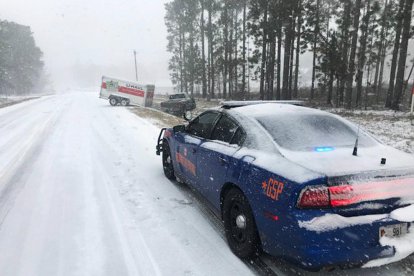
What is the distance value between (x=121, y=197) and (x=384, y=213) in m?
3.94

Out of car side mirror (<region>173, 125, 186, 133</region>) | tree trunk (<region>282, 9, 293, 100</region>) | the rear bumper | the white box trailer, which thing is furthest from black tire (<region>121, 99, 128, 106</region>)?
the rear bumper

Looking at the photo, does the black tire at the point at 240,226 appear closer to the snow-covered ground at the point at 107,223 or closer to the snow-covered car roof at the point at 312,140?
the snow-covered ground at the point at 107,223

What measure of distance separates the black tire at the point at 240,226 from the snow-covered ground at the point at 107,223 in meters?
0.14

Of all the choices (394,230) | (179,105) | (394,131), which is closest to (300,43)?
(179,105)

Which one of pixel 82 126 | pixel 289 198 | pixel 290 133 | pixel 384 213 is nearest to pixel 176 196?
pixel 290 133

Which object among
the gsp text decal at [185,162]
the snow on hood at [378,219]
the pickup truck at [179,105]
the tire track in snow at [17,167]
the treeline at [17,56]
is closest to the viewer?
the snow on hood at [378,219]

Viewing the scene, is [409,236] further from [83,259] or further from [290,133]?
[83,259]

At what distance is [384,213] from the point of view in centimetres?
282

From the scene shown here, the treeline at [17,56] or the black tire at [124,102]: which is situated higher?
the treeline at [17,56]

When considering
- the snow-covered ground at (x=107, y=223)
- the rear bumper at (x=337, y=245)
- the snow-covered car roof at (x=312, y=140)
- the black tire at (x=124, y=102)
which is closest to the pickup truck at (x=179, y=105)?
the black tire at (x=124, y=102)

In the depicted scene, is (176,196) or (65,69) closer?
(176,196)

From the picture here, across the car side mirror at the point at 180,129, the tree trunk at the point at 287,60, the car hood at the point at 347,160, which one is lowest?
the car side mirror at the point at 180,129

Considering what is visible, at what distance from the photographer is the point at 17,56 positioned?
69.8 metres

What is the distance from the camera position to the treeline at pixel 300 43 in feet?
70.3
